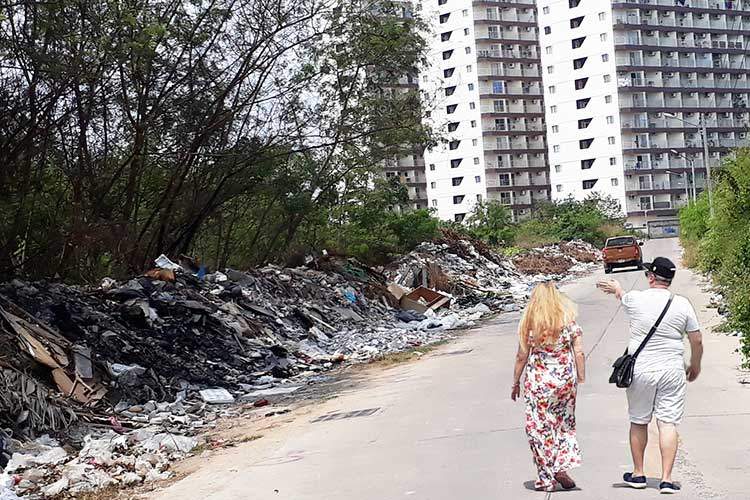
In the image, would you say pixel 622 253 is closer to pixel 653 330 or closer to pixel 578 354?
pixel 578 354

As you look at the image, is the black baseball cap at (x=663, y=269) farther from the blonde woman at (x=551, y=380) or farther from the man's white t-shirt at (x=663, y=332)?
the blonde woman at (x=551, y=380)

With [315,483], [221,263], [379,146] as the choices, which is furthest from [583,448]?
[221,263]

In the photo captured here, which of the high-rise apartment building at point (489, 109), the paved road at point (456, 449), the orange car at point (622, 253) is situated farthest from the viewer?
the high-rise apartment building at point (489, 109)

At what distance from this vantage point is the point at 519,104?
116m

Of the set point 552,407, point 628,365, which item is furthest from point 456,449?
point 628,365

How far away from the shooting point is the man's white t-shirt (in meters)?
7.28

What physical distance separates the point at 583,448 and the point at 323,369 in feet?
38.6

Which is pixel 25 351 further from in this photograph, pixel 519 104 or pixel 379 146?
pixel 519 104

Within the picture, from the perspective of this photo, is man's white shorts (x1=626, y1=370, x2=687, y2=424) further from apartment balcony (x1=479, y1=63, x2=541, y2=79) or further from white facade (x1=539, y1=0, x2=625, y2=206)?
apartment balcony (x1=479, y1=63, x2=541, y2=79)

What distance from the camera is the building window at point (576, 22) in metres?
109

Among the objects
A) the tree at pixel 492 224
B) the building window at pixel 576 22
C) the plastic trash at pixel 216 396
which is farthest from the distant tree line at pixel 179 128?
the building window at pixel 576 22

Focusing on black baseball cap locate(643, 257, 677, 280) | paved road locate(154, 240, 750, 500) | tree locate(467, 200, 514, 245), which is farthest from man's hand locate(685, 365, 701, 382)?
tree locate(467, 200, 514, 245)

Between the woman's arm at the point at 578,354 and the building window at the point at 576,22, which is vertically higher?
the building window at the point at 576,22

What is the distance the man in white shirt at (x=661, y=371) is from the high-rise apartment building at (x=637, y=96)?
327ft
